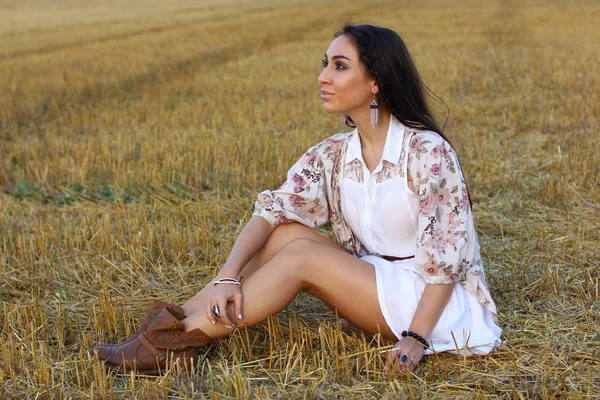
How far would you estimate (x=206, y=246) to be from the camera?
467 cm

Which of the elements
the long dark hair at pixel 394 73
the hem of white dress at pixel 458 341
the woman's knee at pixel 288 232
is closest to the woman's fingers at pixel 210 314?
the woman's knee at pixel 288 232

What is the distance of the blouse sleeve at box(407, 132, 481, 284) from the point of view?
9.80 feet

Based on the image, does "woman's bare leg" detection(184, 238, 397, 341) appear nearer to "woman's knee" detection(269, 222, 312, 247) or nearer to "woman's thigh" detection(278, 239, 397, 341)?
"woman's thigh" detection(278, 239, 397, 341)

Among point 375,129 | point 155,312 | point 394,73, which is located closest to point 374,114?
point 375,129

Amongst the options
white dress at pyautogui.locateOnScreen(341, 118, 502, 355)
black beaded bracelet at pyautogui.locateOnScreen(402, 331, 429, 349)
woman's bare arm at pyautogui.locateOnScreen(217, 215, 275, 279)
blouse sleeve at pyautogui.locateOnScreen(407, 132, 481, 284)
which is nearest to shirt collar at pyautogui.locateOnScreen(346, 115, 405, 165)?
white dress at pyautogui.locateOnScreen(341, 118, 502, 355)

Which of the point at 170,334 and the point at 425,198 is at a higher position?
the point at 425,198

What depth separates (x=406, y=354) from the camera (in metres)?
2.92

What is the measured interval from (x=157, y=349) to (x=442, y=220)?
4.07 feet

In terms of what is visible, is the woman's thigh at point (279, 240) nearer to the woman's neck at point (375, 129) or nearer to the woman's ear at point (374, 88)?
the woman's neck at point (375, 129)

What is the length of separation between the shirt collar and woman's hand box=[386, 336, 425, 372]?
2.40 feet

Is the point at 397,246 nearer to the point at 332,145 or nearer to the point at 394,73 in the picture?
the point at 332,145

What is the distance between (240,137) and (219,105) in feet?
8.18

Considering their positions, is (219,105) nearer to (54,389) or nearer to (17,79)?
(17,79)

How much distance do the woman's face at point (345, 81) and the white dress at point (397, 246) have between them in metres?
0.17
